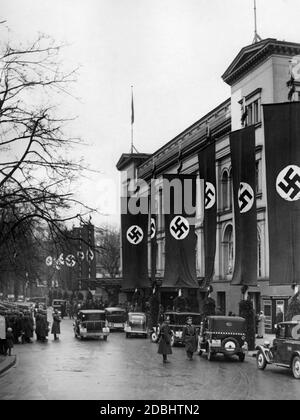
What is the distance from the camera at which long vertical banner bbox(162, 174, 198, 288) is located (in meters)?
32.7

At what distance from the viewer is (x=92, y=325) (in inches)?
1414

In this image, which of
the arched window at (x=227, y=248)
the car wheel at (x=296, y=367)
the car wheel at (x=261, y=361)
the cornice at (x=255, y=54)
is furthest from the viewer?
the arched window at (x=227, y=248)

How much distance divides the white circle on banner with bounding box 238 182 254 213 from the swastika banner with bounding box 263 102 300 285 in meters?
3.81

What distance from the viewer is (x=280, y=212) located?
22.1 meters

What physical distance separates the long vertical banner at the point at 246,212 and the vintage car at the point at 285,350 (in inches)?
171

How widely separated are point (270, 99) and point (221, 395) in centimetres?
2787

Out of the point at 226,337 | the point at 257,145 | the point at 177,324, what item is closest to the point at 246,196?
the point at 226,337

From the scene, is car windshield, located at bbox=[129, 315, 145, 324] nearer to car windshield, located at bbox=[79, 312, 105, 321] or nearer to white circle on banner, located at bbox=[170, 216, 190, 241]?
car windshield, located at bbox=[79, 312, 105, 321]

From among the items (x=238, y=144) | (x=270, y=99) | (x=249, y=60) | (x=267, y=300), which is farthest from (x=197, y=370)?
(x=249, y=60)

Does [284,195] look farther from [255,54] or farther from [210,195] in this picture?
[255,54]

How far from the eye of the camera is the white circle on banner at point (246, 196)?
87.1 ft

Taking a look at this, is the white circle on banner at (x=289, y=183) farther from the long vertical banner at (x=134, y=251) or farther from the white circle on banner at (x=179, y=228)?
the long vertical banner at (x=134, y=251)

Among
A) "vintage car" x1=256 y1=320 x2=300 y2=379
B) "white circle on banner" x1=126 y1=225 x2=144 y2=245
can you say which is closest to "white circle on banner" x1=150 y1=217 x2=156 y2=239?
"white circle on banner" x1=126 y1=225 x2=144 y2=245

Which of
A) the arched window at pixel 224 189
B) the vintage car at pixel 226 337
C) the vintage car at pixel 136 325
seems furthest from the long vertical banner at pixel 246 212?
the arched window at pixel 224 189
